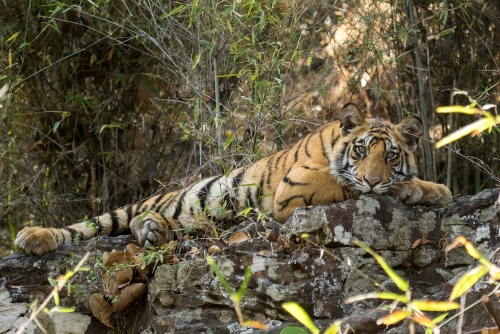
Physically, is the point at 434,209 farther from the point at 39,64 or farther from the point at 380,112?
the point at 39,64

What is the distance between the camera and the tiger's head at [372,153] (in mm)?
3794

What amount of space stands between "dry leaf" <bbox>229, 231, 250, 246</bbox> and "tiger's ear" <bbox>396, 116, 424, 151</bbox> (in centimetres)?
115

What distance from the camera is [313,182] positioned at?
4027mm

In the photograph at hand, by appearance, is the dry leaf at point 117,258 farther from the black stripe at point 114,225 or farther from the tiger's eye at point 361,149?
the tiger's eye at point 361,149

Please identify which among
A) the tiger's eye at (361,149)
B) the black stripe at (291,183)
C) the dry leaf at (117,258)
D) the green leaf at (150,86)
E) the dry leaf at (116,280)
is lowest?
the dry leaf at (116,280)

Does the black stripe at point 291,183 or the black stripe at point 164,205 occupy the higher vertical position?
the black stripe at point 291,183

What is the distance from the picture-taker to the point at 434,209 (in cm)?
367

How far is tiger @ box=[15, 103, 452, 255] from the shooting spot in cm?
384

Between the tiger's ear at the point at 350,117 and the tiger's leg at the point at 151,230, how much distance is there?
3.97ft

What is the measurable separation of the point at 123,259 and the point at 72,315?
1.37 feet

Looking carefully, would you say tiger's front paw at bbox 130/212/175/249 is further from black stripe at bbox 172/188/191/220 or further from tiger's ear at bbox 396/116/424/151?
tiger's ear at bbox 396/116/424/151

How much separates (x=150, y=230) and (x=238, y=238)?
657 mm

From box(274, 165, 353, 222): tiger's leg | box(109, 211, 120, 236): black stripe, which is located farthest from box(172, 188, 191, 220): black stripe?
box(274, 165, 353, 222): tiger's leg

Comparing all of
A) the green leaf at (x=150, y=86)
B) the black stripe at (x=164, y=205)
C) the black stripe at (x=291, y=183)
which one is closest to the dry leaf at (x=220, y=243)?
the black stripe at (x=291, y=183)
